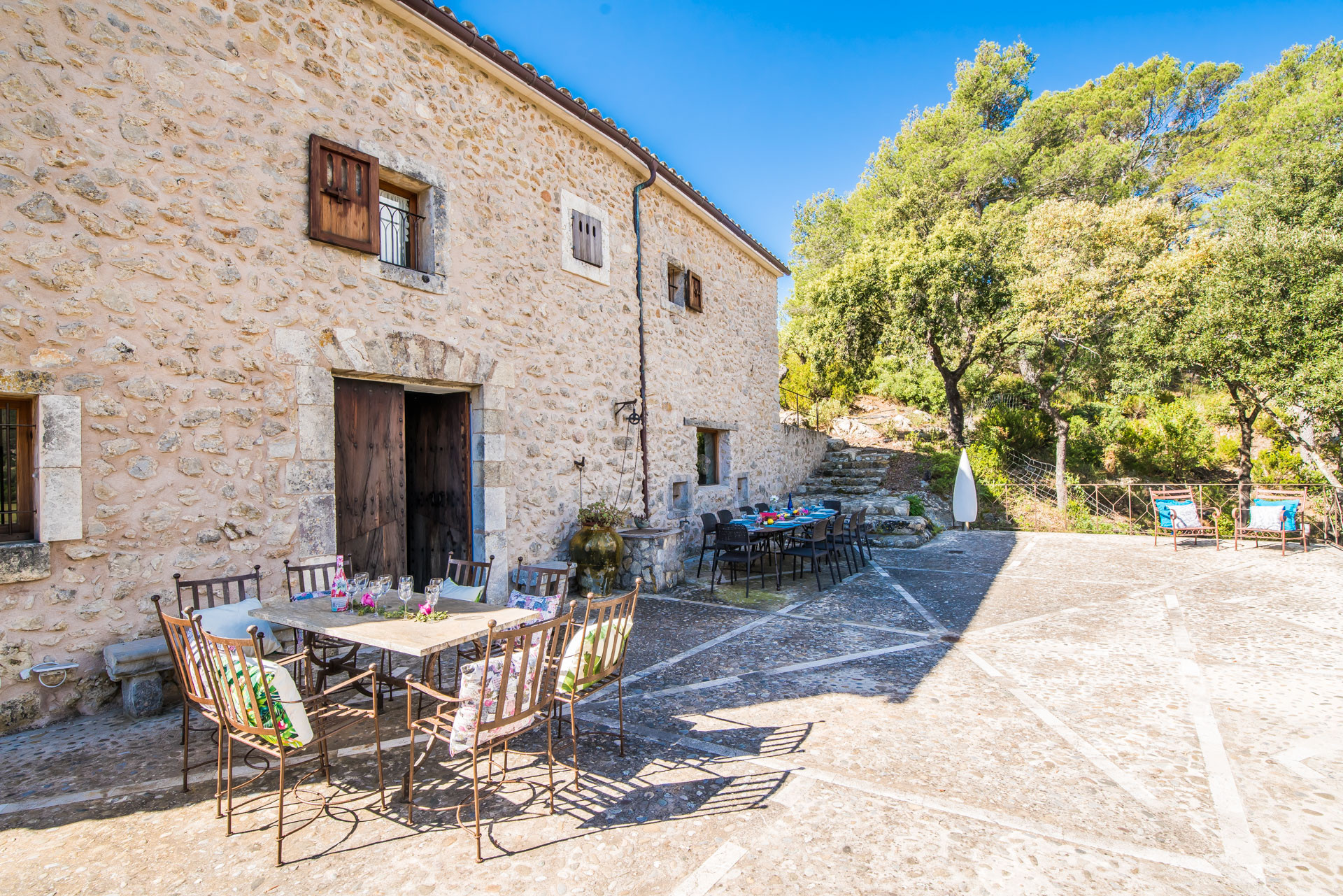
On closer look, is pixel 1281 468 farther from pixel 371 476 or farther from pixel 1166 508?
pixel 371 476

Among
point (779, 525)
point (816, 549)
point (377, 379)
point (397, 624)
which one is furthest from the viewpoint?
point (779, 525)

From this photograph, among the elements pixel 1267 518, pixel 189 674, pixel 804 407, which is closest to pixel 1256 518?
pixel 1267 518

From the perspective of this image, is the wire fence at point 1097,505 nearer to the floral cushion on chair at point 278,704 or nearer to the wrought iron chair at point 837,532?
the wrought iron chair at point 837,532

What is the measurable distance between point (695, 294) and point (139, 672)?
776cm

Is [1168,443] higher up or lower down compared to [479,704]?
higher up

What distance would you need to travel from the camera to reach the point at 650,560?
6.84 m

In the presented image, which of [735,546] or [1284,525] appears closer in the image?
[735,546]

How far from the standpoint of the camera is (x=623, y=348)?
762 cm

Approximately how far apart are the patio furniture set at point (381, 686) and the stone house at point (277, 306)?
2.71 ft

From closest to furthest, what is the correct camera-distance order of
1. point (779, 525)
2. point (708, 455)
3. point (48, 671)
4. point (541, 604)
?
point (48, 671), point (541, 604), point (779, 525), point (708, 455)

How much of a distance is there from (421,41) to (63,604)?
498 centimetres

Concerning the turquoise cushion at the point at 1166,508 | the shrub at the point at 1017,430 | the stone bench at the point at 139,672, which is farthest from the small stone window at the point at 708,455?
the shrub at the point at 1017,430

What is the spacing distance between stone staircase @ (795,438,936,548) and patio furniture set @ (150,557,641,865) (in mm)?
7333

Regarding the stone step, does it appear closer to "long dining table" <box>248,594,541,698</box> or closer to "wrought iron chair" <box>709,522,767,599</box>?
"wrought iron chair" <box>709,522,767,599</box>
